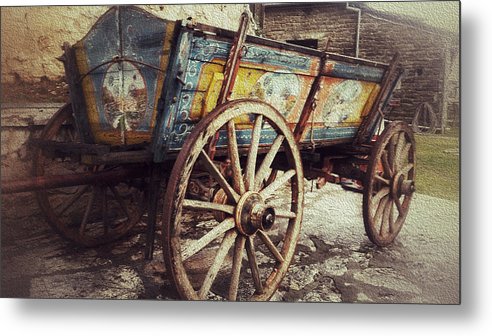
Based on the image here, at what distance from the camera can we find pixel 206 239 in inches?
87.2

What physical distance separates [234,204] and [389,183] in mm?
1173

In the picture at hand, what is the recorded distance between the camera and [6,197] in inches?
110

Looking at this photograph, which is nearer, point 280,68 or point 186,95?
point 186,95

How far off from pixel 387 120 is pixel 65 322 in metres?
2.46

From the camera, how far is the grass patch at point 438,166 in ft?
8.61

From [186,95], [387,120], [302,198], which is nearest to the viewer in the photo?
[186,95]

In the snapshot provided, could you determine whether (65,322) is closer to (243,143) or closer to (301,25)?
(243,143)

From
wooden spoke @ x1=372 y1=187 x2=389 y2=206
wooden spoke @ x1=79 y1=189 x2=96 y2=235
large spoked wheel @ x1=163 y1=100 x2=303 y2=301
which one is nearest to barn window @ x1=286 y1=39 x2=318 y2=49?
large spoked wheel @ x1=163 y1=100 x2=303 y2=301

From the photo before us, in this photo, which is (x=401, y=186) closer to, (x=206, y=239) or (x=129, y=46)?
(x=206, y=239)

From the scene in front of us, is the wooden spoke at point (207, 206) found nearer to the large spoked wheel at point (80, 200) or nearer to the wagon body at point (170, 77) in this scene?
the wagon body at point (170, 77)

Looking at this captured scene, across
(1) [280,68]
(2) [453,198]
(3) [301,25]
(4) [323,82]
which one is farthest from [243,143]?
(2) [453,198]

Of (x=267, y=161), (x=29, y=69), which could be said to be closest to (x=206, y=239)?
(x=267, y=161)

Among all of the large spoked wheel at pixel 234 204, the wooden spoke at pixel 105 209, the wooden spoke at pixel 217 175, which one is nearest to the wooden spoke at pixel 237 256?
the large spoked wheel at pixel 234 204

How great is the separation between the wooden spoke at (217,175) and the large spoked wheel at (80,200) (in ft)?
2.57
